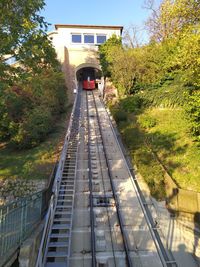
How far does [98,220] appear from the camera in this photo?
9.03m

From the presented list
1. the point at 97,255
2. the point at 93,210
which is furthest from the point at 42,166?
the point at 97,255

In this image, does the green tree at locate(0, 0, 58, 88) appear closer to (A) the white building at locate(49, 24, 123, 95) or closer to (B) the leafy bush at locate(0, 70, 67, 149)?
(B) the leafy bush at locate(0, 70, 67, 149)

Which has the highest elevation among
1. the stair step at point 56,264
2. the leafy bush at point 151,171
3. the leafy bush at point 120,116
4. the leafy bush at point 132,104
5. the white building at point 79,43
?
the white building at point 79,43

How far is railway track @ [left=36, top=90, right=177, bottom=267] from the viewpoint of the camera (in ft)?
23.4

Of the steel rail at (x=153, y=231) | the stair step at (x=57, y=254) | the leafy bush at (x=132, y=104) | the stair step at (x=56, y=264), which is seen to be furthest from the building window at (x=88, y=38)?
the stair step at (x=56, y=264)

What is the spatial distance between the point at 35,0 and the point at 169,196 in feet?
26.2

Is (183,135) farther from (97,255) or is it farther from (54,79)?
(54,79)

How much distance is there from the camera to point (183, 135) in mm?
15570

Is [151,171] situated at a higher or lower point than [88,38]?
lower

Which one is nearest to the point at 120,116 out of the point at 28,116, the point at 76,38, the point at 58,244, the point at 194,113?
the point at 28,116

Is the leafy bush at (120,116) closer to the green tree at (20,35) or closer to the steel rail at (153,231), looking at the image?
the steel rail at (153,231)

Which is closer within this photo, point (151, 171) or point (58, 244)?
point (58, 244)

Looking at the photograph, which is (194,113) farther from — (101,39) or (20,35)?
(101,39)

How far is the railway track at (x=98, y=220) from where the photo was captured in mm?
7129
